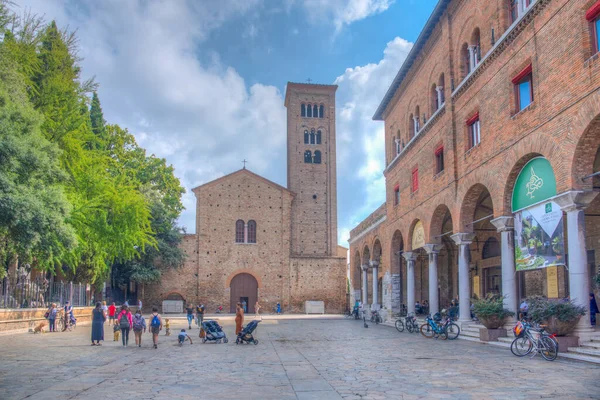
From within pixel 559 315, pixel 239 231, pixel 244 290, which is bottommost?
pixel 244 290

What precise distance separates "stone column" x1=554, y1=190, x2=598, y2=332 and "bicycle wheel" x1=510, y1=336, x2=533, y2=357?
3.37 feet

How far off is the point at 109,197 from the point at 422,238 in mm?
13001

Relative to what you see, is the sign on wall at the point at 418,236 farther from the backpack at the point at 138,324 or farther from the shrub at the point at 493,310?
the backpack at the point at 138,324

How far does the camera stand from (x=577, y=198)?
36.6 feet

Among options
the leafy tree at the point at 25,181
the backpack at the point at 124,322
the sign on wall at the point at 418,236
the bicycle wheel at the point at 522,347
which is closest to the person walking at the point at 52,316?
the leafy tree at the point at 25,181

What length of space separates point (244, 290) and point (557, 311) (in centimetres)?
3098

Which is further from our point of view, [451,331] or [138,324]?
[451,331]

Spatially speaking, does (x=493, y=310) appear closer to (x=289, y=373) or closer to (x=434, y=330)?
(x=434, y=330)

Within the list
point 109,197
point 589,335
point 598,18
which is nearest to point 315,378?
point 589,335

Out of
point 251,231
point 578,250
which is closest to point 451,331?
point 578,250

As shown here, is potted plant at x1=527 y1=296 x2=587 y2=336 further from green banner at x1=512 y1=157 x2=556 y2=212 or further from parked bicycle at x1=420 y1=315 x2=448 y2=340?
parked bicycle at x1=420 y1=315 x2=448 y2=340

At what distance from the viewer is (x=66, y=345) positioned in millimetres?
14492

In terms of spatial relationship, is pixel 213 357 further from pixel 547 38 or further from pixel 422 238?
pixel 422 238

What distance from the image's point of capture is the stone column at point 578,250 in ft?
36.4
